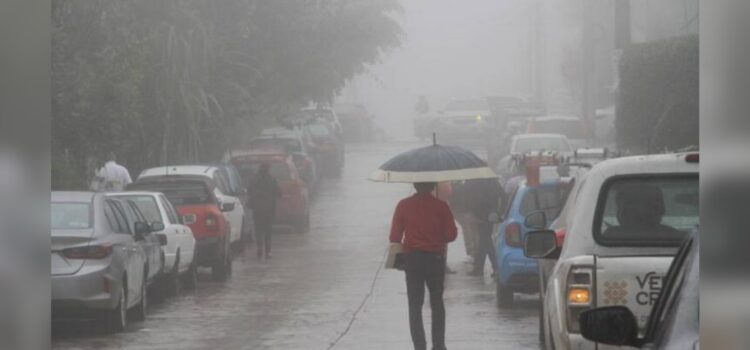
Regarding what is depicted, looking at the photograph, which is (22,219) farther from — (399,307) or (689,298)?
(399,307)

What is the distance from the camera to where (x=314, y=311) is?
1791 cm

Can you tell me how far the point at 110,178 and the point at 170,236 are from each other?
5.75m

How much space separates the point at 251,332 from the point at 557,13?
48.8 meters

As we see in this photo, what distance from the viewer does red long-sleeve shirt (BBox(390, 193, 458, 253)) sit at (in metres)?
12.8

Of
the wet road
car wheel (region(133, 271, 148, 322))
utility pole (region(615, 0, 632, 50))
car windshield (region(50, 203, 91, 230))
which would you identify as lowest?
the wet road

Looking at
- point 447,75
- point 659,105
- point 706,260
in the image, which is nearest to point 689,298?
point 706,260

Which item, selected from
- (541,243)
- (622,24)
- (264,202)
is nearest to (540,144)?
(622,24)

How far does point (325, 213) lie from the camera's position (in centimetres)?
3466

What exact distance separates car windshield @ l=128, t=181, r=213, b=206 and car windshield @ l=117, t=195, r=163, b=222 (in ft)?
9.03

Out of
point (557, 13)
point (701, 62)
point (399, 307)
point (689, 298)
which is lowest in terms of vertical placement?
point (399, 307)

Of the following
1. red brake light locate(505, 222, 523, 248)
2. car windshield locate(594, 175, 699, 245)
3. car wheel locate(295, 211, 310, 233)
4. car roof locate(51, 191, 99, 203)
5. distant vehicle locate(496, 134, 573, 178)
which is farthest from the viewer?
distant vehicle locate(496, 134, 573, 178)

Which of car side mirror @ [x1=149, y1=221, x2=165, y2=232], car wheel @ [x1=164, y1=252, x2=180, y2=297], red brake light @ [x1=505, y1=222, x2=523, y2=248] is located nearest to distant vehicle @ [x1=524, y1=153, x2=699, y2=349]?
red brake light @ [x1=505, y1=222, x2=523, y2=248]

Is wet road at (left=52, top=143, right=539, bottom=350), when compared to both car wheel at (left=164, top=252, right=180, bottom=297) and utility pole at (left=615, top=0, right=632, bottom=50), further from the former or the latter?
utility pole at (left=615, top=0, right=632, bottom=50)

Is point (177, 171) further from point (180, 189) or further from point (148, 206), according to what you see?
point (148, 206)
